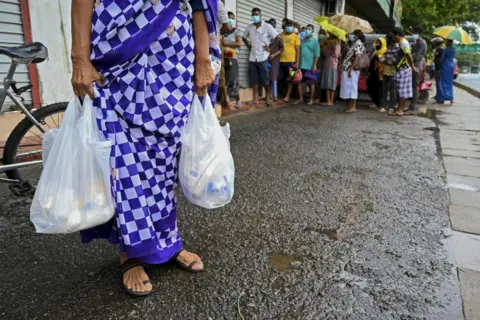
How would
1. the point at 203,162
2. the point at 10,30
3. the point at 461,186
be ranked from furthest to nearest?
the point at 10,30 < the point at 461,186 < the point at 203,162

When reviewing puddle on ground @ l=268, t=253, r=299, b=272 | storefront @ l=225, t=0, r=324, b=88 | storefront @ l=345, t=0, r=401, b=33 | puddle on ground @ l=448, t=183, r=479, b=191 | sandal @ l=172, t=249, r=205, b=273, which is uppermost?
storefront @ l=345, t=0, r=401, b=33

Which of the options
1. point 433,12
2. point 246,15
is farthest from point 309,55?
point 433,12

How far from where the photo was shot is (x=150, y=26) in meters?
1.64

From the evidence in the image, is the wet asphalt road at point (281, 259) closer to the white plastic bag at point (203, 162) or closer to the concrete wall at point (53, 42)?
the white plastic bag at point (203, 162)

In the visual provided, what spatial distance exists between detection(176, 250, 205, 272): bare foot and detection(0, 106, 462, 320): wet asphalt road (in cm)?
5

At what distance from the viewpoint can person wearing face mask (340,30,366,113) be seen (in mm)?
7590

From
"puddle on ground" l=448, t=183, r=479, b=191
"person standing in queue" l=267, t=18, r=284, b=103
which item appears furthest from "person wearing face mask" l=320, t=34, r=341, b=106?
"puddle on ground" l=448, t=183, r=479, b=191

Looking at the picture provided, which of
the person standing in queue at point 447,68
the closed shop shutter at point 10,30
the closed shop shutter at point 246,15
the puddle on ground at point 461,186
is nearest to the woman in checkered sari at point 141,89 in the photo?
the closed shop shutter at point 10,30

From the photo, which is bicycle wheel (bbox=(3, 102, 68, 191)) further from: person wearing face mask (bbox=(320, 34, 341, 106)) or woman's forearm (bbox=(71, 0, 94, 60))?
person wearing face mask (bbox=(320, 34, 341, 106))

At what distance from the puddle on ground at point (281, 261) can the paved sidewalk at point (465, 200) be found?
0.85 m

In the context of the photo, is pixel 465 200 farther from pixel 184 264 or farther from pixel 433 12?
pixel 433 12

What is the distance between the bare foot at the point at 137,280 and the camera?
185cm

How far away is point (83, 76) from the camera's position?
5.33 ft

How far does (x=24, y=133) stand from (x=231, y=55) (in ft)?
15.7
